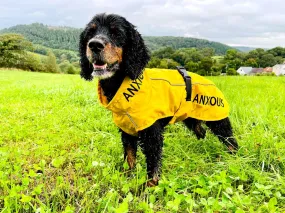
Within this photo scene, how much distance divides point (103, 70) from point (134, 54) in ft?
1.51

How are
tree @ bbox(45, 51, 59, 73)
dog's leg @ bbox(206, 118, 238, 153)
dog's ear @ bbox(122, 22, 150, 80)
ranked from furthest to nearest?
tree @ bbox(45, 51, 59, 73) → dog's leg @ bbox(206, 118, 238, 153) → dog's ear @ bbox(122, 22, 150, 80)

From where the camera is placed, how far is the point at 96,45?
281cm

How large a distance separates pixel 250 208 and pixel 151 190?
0.90 metres

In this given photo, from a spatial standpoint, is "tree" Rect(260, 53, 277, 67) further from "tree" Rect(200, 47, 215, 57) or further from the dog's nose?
the dog's nose

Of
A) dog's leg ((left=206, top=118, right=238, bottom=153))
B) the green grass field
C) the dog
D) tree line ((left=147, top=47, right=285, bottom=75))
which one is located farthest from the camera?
tree line ((left=147, top=47, right=285, bottom=75))

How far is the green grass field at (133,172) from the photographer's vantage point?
2477mm

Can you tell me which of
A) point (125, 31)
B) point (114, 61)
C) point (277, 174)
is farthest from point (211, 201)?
point (125, 31)

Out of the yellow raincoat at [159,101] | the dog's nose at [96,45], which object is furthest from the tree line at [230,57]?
the dog's nose at [96,45]

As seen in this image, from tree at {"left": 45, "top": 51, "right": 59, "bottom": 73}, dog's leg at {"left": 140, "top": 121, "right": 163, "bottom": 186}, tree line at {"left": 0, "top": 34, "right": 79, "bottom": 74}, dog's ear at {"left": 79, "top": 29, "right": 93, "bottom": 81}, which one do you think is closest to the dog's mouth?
dog's ear at {"left": 79, "top": 29, "right": 93, "bottom": 81}

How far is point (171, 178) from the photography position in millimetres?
3045

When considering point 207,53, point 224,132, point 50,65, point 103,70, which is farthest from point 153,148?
point 50,65

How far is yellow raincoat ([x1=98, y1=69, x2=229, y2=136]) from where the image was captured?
295 centimetres

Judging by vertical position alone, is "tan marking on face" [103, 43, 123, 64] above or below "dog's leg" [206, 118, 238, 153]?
above

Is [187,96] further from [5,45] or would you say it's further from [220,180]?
[5,45]
